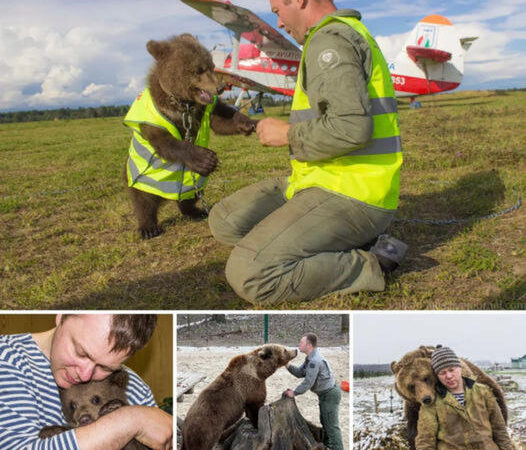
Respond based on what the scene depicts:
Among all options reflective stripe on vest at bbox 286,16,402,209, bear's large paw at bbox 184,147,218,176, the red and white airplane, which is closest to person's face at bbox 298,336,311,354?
reflective stripe on vest at bbox 286,16,402,209

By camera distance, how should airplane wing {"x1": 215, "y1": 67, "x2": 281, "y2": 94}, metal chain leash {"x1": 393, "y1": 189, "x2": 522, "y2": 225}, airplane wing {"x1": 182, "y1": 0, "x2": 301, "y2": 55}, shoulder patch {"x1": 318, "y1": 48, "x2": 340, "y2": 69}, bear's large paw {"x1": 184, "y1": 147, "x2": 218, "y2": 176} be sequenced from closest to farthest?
shoulder patch {"x1": 318, "y1": 48, "x2": 340, "y2": 69} < bear's large paw {"x1": 184, "y1": 147, "x2": 218, "y2": 176} < metal chain leash {"x1": 393, "y1": 189, "x2": 522, "y2": 225} < airplane wing {"x1": 182, "y1": 0, "x2": 301, "y2": 55} < airplane wing {"x1": 215, "y1": 67, "x2": 281, "y2": 94}

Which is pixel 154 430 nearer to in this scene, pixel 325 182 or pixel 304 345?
pixel 304 345

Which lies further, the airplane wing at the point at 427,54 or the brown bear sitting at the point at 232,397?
the airplane wing at the point at 427,54

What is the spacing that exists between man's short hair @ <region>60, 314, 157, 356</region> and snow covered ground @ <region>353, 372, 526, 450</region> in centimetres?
66

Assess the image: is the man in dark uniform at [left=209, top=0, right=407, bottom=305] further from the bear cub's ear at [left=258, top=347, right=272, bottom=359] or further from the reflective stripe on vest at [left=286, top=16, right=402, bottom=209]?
the bear cub's ear at [left=258, top=347, right=272, bottom=359]

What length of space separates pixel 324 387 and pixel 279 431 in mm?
238

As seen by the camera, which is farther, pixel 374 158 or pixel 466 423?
pixel 374 158

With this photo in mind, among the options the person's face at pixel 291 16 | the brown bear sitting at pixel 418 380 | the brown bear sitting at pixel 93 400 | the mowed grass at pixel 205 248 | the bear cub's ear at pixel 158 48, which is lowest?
the mowed grass at pixel 205 248

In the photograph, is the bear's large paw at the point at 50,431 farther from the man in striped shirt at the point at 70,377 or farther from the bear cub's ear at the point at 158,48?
the bear cub's ear at the point at 158,48

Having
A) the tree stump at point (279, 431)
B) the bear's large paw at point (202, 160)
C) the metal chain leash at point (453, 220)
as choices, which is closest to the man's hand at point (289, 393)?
the tree stump at point (279, 431)

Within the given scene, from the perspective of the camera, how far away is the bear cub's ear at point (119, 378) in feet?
6.29

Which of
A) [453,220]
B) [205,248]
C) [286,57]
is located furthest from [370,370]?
[286,57]

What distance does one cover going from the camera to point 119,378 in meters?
1.93

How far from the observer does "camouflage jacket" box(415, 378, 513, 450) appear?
174cm
